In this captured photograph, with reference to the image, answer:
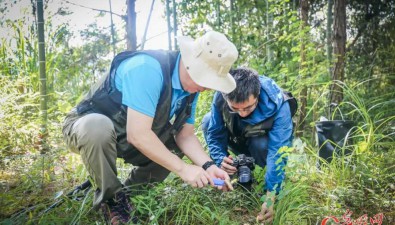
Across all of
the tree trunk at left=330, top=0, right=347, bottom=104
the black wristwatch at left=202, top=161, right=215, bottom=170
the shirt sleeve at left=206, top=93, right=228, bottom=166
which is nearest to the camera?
the black wristwatch at left=202, top=161, right=215, bottom=170

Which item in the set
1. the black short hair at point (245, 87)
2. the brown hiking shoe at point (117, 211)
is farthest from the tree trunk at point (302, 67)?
the brown hiking shoe at point (117, 211)

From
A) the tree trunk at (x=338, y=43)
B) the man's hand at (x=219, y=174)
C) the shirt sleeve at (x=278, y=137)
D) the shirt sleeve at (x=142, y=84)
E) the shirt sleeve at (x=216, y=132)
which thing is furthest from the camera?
the tree trunk at (x=338, y=43)

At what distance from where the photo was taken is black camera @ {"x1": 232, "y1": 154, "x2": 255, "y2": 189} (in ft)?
7.65

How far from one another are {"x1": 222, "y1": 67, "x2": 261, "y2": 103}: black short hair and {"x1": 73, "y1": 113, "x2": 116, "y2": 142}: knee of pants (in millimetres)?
908

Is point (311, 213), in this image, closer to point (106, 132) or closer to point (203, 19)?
point (106, 132)

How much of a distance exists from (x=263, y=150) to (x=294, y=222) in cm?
89

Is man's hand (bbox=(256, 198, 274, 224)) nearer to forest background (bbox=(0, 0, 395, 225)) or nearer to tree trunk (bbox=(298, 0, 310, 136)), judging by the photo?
forest background (bbox=(0, 0, 395, 225))

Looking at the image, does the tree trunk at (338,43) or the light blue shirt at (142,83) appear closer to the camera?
the light blue shirt at (142,83)

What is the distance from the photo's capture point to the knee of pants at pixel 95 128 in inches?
79.4

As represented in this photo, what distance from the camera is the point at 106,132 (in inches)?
80.3

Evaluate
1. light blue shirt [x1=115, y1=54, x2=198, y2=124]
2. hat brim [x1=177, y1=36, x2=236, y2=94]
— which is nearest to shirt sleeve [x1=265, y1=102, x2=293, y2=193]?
hat brim [x1=177, y1=36, x2=236, y2=94]

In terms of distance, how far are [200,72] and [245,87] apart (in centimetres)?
57

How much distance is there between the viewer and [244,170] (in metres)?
2.36

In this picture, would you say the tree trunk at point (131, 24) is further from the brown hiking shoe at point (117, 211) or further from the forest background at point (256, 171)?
the brown hiking shoe at point (117, 211)
